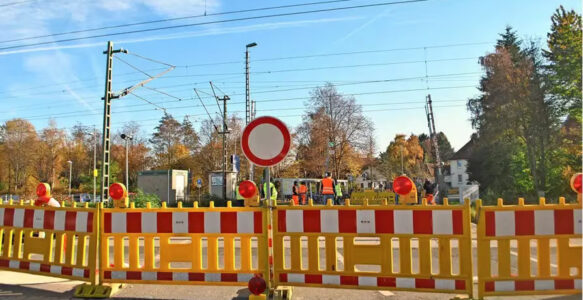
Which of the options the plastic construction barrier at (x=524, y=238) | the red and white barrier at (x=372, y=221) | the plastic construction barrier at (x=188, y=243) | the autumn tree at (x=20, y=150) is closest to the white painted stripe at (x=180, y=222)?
the plastic construction barrier at (x=188, y=243)

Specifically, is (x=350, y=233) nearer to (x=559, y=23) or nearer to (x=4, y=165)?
(x=559, y=23)

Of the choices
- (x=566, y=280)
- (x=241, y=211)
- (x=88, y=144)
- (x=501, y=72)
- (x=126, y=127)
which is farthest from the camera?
(x=88, y=144)

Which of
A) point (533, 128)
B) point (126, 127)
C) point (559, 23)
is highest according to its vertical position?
point (559, 23)

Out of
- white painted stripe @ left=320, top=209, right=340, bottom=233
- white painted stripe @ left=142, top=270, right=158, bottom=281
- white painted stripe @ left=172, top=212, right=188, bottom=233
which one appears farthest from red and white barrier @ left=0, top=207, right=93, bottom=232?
white painted stripe @ left=320, top=209, right=340, bottom=233

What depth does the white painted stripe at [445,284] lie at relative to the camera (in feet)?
14.5

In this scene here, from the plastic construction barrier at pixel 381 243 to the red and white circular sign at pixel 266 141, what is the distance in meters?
0.73

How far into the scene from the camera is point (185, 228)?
4957 mm

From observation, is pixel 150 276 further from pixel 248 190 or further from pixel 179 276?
pixel 248 190

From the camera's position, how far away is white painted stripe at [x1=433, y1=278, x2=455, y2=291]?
14.5 feet

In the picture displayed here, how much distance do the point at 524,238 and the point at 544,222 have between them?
30 cm

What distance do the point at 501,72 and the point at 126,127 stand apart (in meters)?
54.8

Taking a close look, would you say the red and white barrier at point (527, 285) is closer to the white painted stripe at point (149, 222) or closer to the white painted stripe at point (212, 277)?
the white painted stripe at point (212, 277)

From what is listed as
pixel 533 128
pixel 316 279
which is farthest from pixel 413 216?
pixel 533 128

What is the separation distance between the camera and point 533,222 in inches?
175
